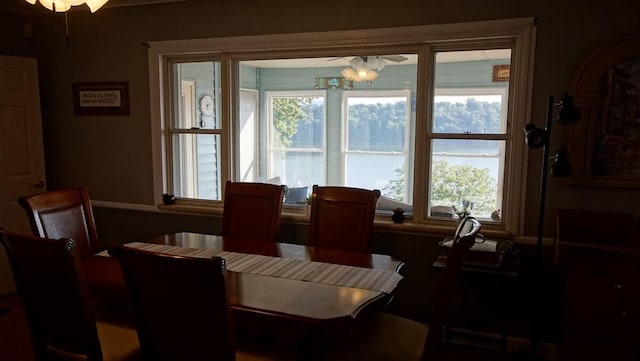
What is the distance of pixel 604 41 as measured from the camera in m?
2.59

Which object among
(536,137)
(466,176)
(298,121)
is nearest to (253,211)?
(466,176)

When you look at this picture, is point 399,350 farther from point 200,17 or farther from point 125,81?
point 125,81

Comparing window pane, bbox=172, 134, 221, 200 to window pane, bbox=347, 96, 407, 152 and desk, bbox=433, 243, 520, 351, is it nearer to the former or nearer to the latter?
desk, bbox=433, 243, 520, 351

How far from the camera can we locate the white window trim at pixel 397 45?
277 centimetres

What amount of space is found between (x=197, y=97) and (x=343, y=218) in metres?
1.77

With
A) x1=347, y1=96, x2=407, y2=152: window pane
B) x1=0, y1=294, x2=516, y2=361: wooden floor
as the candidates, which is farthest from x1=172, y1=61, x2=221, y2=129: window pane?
x1=347, y1=96, x2=407, y2=152: window pane

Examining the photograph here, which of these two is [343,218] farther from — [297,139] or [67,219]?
[297,139]

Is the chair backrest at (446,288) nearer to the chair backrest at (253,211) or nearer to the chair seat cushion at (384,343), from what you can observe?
the chair seat cushion at (384,343)

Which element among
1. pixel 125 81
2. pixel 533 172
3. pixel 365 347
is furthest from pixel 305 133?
pixel 365 347

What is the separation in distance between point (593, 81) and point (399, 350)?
1.82 metres

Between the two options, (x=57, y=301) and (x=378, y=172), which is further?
(x=378, y=172)

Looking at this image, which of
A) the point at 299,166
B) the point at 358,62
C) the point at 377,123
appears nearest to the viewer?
the point at 358,62

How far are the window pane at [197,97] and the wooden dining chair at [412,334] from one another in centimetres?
224

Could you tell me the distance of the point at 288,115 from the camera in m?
6.15
